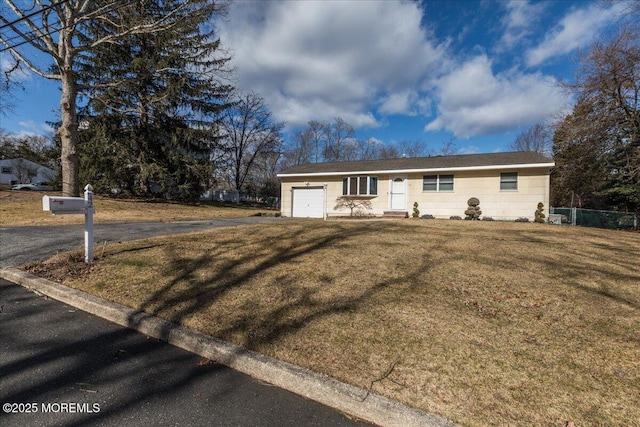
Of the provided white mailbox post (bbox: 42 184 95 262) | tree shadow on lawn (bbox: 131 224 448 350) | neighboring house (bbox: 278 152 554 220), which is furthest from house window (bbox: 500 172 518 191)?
white mailbox post (bbox: 42 184 95 262)

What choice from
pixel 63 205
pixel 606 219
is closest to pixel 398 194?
pixel 606 219

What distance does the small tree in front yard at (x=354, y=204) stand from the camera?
55.5 feet

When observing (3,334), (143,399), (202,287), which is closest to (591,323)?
(143,399)

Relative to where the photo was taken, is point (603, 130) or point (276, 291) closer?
point (276, 291)

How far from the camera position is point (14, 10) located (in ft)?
38.7

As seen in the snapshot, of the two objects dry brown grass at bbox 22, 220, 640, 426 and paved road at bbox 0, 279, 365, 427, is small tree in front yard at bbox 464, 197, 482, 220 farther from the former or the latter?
paved road at bbox 0, 279, 365, 427

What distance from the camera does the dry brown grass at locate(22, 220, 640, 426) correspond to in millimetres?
2145

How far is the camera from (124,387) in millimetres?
2299

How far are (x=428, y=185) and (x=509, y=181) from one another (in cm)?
354

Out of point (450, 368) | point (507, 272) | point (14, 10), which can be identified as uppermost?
point (14, 10)

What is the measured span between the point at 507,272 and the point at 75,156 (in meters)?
17.3

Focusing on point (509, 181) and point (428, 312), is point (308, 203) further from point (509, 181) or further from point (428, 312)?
point (428, 312)

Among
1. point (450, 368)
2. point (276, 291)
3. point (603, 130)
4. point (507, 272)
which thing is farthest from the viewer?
point (603, 130)

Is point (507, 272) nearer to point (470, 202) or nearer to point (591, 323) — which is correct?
point (591, 323)
